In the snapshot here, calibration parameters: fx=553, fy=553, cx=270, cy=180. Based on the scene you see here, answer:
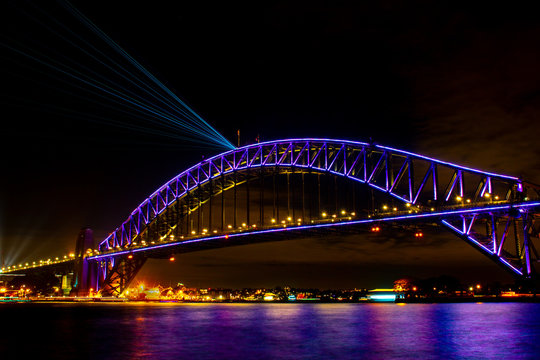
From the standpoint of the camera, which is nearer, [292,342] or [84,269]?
[292,342]

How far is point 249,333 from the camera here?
26.0 m

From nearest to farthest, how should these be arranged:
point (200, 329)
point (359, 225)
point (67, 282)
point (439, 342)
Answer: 1. point (439, 342)
2. point (200, 329)
3. point (359, 225)
4. point (67, 282)

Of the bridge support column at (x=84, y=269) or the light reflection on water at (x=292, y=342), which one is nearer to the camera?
the light reflection on water at (x=292, y=342)

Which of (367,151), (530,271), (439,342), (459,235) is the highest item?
(367,151)

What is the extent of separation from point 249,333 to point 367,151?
42.9 metres

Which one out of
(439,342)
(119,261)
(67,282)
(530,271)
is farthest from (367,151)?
(67,282)

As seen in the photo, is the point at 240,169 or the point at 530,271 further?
the point at 240,169

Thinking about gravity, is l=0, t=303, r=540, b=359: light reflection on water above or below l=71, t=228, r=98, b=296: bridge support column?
below

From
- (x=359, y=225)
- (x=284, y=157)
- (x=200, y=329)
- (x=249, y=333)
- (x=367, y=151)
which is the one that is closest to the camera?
(x=249, y=333)

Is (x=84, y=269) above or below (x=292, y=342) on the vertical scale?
above

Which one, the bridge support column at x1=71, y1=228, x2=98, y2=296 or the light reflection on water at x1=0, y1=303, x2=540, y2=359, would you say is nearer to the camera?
the light reflection on water at x1=0, y1=303, x2=540, y2=359

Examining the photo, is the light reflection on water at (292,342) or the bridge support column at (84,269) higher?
the bridge support column at (84,269)

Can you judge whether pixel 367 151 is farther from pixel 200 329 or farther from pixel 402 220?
pixel 200 329

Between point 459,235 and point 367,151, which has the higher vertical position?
point 367,151
